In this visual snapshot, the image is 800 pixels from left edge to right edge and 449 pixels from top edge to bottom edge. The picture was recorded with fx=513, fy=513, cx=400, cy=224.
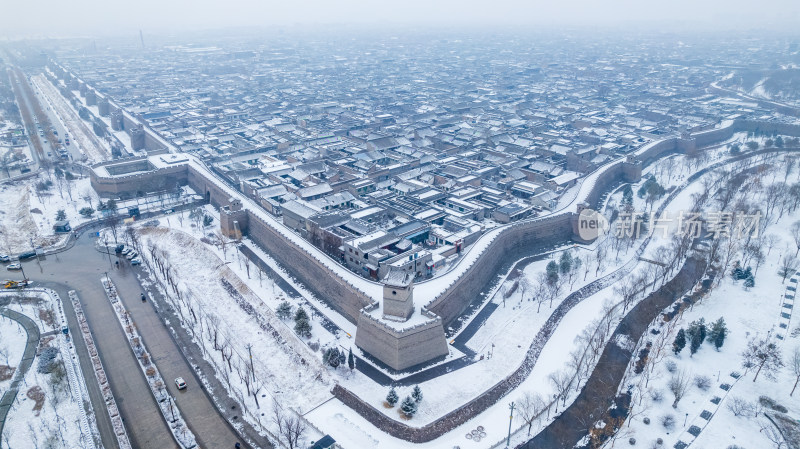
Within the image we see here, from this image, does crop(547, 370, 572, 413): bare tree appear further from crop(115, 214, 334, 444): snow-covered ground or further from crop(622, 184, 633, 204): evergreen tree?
crop(622, 184, 633, 204): evergreen tree

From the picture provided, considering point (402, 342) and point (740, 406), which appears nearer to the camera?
point (740, 406)

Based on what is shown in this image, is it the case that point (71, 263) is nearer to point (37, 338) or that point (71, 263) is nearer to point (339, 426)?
point (37, 338)

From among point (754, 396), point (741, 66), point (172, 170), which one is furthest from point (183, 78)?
point (741, 66)

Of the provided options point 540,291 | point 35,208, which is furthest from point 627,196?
point 35,208

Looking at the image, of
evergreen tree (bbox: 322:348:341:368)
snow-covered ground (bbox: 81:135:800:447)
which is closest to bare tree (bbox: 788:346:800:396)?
snow-covered ground (bbox: 81:135:800:447)

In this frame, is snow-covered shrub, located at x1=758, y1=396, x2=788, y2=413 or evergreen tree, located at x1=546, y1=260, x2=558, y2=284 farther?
evergreen tree, located at x1=546, y1=260, x2=558, y2=284

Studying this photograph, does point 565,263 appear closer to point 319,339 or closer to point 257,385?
point 319,339
